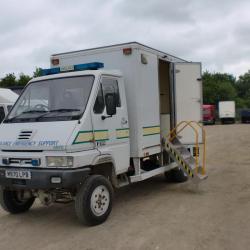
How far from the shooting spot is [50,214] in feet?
24.6

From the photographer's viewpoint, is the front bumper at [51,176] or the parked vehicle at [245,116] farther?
the parked vehicle at [245,116]

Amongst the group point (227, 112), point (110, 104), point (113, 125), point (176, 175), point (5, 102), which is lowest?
point (176, 175)

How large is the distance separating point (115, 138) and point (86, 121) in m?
0.95

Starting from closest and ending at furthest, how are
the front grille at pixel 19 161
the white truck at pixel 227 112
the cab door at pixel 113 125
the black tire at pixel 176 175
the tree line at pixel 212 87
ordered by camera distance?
the front grille at pixel 19 161 → the cab door at pixel 113 125 → the black tire at pixel 176 175 → the tree line at pixel 212 87 → the white truck at pixel 227 112

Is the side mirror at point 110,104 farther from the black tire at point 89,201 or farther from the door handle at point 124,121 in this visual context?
the black tire at point 89,201

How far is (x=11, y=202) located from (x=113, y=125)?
2.35 m

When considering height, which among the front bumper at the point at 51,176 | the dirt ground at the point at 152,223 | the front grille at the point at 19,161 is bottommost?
the dirt ground at the point at 152,223

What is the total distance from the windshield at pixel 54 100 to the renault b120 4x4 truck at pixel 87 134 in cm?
2

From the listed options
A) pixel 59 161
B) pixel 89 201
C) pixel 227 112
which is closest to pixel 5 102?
pixel 59 161

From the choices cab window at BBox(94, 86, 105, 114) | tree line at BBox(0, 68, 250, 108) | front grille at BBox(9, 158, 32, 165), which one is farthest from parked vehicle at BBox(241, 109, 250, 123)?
front grille at BBox(9, 158, 32, 165)

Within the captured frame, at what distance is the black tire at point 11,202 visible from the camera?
7.39 meters

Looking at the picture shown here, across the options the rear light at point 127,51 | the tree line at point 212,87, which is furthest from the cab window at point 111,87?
the tree line at point 212,87

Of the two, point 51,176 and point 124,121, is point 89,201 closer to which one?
point 51,176

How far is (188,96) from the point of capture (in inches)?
391
